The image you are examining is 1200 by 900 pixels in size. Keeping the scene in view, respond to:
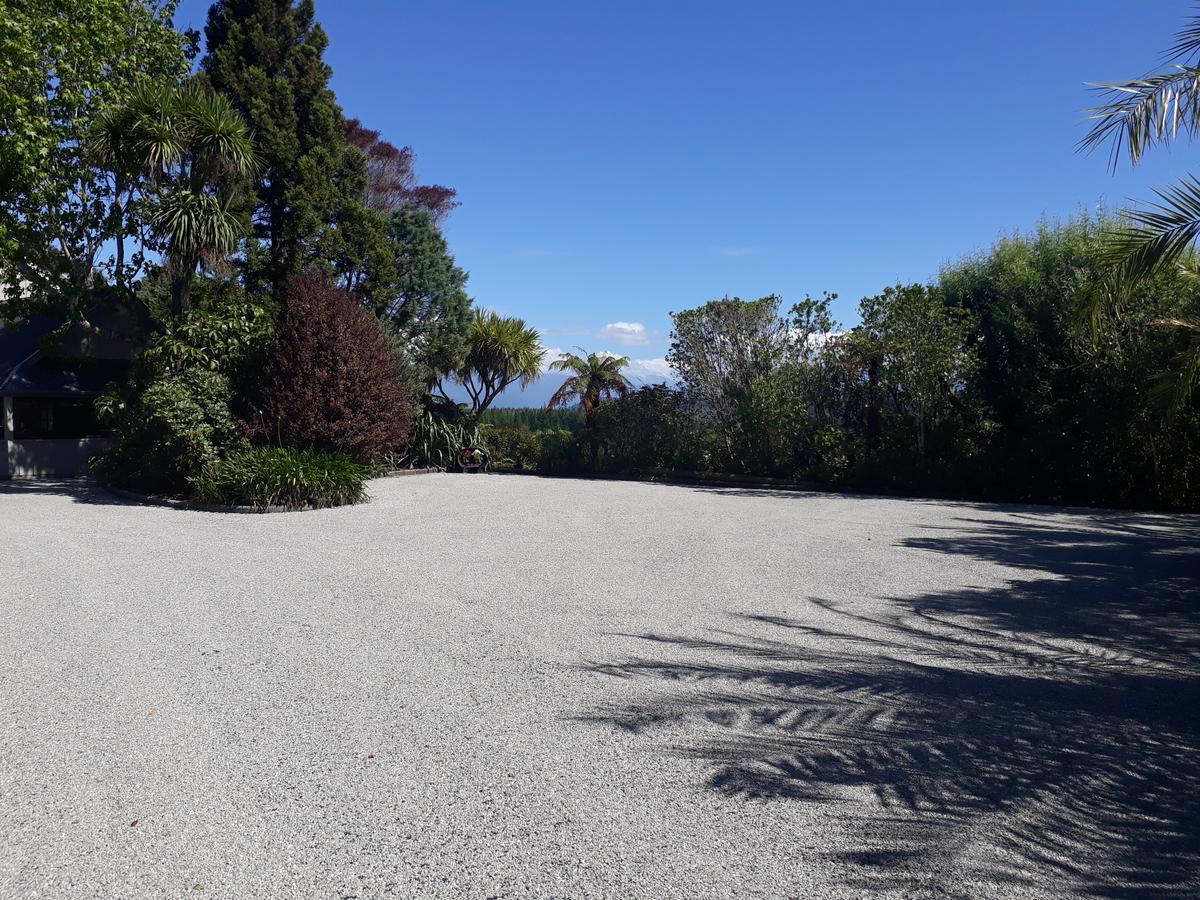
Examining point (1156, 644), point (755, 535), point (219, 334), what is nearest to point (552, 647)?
point (1156, 644)

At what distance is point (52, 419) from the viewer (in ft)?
68.1

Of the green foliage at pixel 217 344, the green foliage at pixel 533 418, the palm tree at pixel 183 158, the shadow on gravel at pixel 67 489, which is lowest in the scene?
the shadow on gravel at pixel 67 489

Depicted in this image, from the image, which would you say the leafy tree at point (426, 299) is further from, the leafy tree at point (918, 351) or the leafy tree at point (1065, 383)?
the leafy tree at point (1065, 383)

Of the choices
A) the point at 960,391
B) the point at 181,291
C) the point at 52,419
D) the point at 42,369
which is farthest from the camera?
the point at 52,419

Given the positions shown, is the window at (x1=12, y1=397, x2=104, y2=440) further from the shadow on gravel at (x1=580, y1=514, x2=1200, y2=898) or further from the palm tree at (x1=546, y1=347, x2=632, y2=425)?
the shadow on gravel at (x1=580, y1=514, x2=1200, y2=898)

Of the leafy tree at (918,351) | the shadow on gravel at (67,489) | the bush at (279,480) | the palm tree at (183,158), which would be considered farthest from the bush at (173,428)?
the leafy tree at (918,351)

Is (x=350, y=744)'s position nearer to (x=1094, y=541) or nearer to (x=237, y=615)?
(x=237, y=615)

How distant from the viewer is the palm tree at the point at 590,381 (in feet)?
79.0

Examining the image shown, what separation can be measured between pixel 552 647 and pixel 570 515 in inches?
292

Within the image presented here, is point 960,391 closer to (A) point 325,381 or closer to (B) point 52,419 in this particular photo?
(A) point 325,381

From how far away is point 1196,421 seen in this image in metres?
13.3

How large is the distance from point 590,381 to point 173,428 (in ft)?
40.5

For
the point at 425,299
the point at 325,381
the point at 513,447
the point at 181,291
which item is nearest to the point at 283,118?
the point at 181,291

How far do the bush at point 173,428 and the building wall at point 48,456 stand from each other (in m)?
4.27
